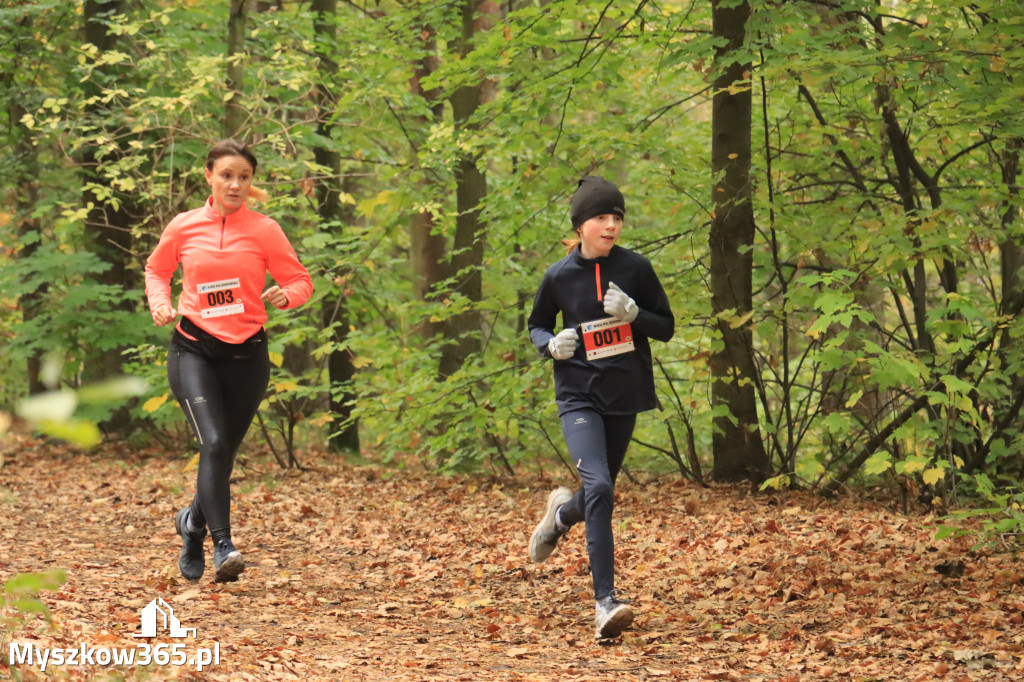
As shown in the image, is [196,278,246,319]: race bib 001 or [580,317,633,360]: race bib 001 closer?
[580,317,633,360]: race bib 001

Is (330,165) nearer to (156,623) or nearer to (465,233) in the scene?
(465,233)

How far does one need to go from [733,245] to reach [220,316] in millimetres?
4884

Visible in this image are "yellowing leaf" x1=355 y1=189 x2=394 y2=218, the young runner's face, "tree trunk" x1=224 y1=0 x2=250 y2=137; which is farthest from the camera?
"tree trunk" x1=224 y1=0 x2=250 y2=137

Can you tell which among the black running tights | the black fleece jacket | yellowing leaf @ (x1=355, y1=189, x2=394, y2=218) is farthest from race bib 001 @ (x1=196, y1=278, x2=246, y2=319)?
yellowing leaf @ (x1=355, y1=189, x2=394, y2=218)

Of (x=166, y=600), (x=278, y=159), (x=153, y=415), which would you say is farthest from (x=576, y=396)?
(x=153, y=415)

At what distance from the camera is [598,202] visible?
16.9 feet

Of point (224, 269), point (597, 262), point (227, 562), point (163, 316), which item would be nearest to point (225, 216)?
point (224, 269)

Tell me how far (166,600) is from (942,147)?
6.47m

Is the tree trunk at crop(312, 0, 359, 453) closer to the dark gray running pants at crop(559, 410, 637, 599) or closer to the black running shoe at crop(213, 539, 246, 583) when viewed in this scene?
the black running shoe at crop(213, 539, 246, 583)

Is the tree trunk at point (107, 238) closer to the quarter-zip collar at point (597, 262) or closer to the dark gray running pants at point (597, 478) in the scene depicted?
the quarter-zip collar at point (597, 262)

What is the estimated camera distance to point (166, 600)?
5613 mm

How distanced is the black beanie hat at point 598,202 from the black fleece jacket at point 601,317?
0.77 ft

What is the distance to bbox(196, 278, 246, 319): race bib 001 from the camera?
575 cm

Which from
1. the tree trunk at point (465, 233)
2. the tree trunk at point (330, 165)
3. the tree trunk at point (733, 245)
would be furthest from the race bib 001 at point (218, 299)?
the tree trunk at point (465, 233)
